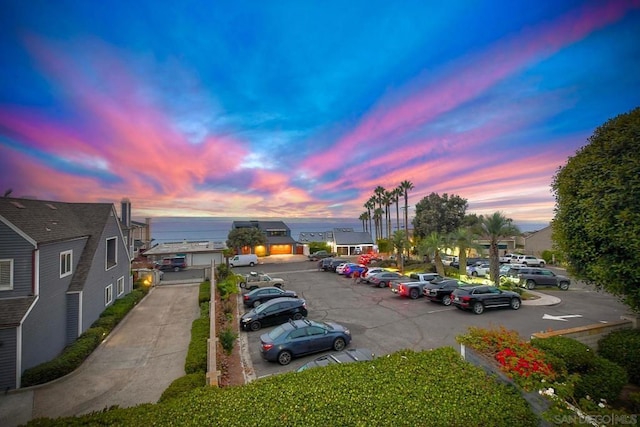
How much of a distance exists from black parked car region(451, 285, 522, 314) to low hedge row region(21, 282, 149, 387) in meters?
20.0

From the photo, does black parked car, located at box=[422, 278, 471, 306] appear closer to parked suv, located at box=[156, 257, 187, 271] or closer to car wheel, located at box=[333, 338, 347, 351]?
car wheel, located at box=[333, 338, 347, 351]

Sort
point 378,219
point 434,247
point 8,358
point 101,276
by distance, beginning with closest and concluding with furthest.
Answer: point 8,358 < point 101,276 < point 434,247 < point 378,219

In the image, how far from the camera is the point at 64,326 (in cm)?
1371

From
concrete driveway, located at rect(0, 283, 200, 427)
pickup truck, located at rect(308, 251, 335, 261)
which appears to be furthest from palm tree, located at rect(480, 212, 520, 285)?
pickup truck, located at rect(308, 251, 335, 261)

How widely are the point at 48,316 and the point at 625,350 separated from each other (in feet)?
72.4

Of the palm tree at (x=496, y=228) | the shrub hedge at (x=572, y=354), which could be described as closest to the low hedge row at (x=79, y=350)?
the shrub hedge at (x=572, y=354)

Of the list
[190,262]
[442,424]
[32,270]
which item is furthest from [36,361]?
[190,262]

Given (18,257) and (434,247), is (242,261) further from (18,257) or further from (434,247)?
(18,257)

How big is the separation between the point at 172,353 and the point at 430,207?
3961 cm

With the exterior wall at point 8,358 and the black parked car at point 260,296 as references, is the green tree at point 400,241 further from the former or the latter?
the exterior wall at point 8,358

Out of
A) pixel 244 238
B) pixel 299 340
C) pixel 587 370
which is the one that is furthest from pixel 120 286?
pixel 587 370

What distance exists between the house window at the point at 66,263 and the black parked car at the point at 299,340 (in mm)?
10995

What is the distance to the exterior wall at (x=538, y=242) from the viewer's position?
47062 millimetres

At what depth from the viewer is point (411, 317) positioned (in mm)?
16688
